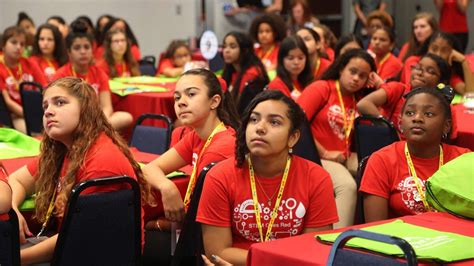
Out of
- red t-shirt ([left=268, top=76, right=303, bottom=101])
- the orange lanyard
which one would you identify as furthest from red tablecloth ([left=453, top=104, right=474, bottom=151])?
the orange lanyard

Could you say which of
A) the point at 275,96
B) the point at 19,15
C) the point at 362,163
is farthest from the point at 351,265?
the point at 19,15

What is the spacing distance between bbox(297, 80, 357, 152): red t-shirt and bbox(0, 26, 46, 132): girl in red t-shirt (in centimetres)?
323

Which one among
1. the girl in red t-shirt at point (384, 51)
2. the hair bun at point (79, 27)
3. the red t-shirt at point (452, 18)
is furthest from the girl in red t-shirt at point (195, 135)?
the red t-shirt at point (452, 18)

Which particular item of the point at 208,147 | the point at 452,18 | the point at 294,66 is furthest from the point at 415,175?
the point at 452,18

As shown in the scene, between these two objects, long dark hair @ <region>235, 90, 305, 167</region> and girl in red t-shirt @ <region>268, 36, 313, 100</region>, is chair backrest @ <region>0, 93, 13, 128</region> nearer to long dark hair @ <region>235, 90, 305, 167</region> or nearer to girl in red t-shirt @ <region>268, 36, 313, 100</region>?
girl in red t-shirt @ <region>268, 36, 313, 100</region>

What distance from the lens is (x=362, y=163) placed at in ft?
13.0

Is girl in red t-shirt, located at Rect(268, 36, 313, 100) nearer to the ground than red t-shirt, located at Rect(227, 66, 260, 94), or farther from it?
farther from it

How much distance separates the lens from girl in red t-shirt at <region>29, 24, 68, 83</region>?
891cm

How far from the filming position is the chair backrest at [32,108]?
7.30m

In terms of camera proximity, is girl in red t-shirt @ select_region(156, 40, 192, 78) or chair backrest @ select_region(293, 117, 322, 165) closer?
chair backrest @ select_region(293, 117, 322, 165)

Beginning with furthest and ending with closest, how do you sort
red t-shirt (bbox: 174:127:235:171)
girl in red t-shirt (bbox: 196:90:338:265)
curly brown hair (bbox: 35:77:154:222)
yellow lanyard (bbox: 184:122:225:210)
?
yellow lanyard (bbox: 184:122:225:210)
red t-shirt (bbox: 174:127:235:171)
curly brown hair (bbox: 35:77:154:222)
girl in red t-shirt (bbox: 196:90:338:265)

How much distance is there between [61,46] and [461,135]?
5.11 meters

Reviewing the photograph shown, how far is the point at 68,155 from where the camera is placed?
370 centimetres

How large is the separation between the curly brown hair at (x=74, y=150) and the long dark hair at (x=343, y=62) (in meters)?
2.17
